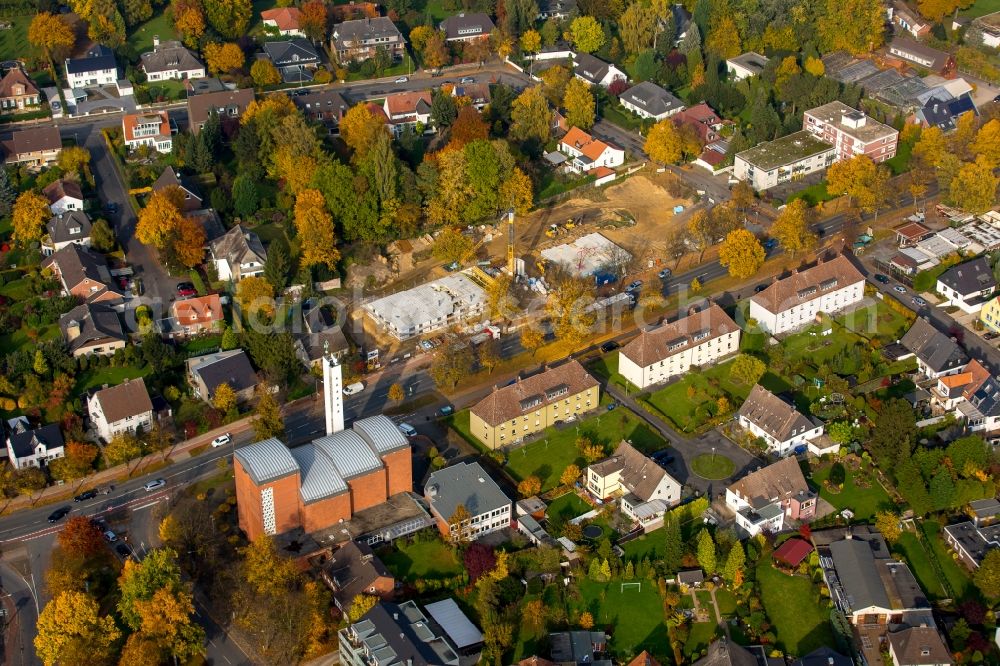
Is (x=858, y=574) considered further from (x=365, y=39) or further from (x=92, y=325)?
(x=365, y=39)

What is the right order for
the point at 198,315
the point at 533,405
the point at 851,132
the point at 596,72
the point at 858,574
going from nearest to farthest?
1. the point at 858,574
2. the point at 533,405
3. the point at 198,315
4. the point at 851,132
5. the point at 596,72

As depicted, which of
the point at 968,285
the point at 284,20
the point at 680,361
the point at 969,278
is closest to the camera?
the point at 680,361

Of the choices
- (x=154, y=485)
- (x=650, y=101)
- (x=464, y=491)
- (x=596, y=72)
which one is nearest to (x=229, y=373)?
(x=154, y=485)

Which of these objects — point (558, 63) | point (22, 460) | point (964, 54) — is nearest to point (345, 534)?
point (22, 460)

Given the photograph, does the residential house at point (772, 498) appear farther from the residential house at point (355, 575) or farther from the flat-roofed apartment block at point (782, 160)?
the flat-roofed apartment block at point (782, 160)

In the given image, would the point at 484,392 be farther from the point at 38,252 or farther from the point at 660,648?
the point at 38,252

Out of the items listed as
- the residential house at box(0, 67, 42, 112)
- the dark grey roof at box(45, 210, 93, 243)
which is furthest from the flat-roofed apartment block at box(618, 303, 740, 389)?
the residential house at box(0, 67, 42, 112)
